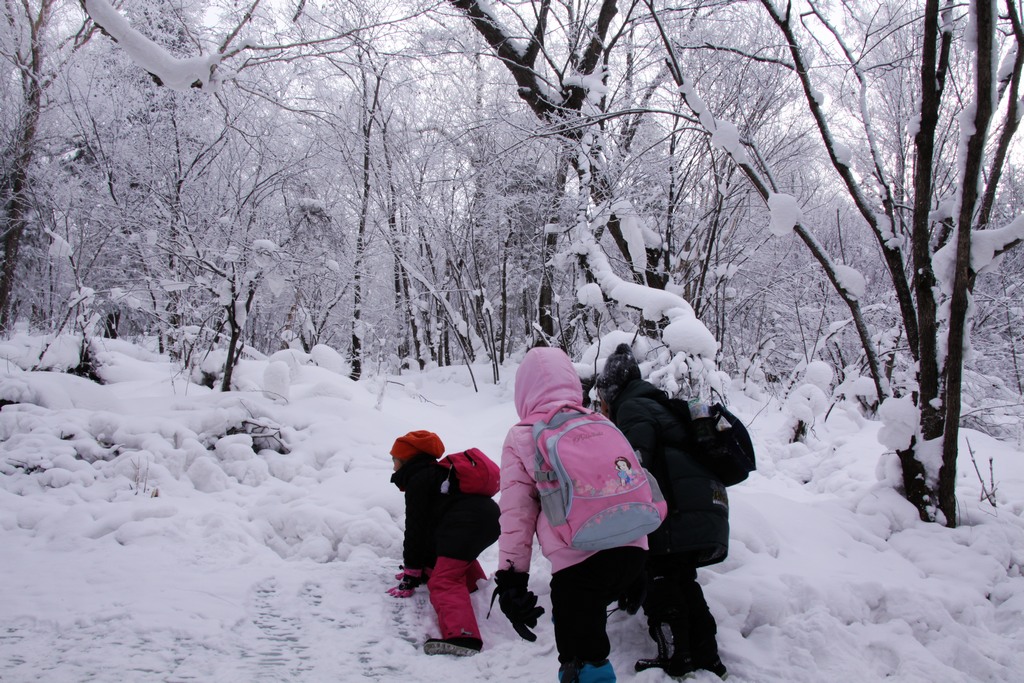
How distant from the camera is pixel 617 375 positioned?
3.05m

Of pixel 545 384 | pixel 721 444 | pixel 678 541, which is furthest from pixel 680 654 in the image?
pixel 545 384

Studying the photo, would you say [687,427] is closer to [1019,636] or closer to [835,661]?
[835,661]

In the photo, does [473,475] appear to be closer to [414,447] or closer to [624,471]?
[414,447]

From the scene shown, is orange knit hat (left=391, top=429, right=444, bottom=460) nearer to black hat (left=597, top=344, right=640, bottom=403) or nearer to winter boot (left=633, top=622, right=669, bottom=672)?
black hat (left=597, top=344, right=640, bottom=403)

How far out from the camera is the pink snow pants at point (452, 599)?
262cm

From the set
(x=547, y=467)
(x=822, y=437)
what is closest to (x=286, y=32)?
(x=547, y=467)

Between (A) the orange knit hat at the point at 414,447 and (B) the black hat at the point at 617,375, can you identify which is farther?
(A) the orange knit hat at the point at 414,447

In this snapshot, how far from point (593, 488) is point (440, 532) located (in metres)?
1.09

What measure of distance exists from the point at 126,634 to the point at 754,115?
26.5 feet

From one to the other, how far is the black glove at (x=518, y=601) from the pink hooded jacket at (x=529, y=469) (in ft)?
0.12

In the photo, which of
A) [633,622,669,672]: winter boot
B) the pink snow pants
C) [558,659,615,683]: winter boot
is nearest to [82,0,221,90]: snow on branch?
the pink snow pants

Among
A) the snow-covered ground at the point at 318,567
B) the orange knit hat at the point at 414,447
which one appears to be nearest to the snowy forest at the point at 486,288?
the snow-covered ground at the point at 318,567

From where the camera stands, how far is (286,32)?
5.05 metres

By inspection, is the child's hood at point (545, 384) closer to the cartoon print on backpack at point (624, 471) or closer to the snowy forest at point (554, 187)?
the cartoon print on backpack at point (624, 471)
